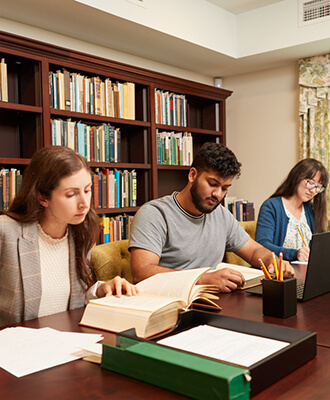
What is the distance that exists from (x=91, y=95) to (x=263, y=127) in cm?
211

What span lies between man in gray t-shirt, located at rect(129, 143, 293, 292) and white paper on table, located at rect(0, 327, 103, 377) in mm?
712

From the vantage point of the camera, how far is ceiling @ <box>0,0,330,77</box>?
114 inches

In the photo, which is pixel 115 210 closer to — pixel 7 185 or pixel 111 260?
pixel 7 185

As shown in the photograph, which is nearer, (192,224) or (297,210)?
(192,224)

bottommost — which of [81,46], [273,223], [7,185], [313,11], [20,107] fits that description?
[273,223]

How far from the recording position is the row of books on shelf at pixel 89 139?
2.95 meters

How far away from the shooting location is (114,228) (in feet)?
11.0

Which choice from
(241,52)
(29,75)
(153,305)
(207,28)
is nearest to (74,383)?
(153,305)

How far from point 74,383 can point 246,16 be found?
13.0ft

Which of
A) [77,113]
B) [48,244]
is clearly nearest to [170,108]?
[77,113]

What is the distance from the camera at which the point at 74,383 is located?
76 cm

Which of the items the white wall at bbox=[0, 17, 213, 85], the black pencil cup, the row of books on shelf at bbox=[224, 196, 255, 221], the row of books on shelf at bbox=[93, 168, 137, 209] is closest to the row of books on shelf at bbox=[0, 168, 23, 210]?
the row of books on shelf at bbox=[93, 168, 137, 209]

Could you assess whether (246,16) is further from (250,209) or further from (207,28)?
(250,209)

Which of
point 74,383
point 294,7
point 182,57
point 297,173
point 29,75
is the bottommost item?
point 74,383
